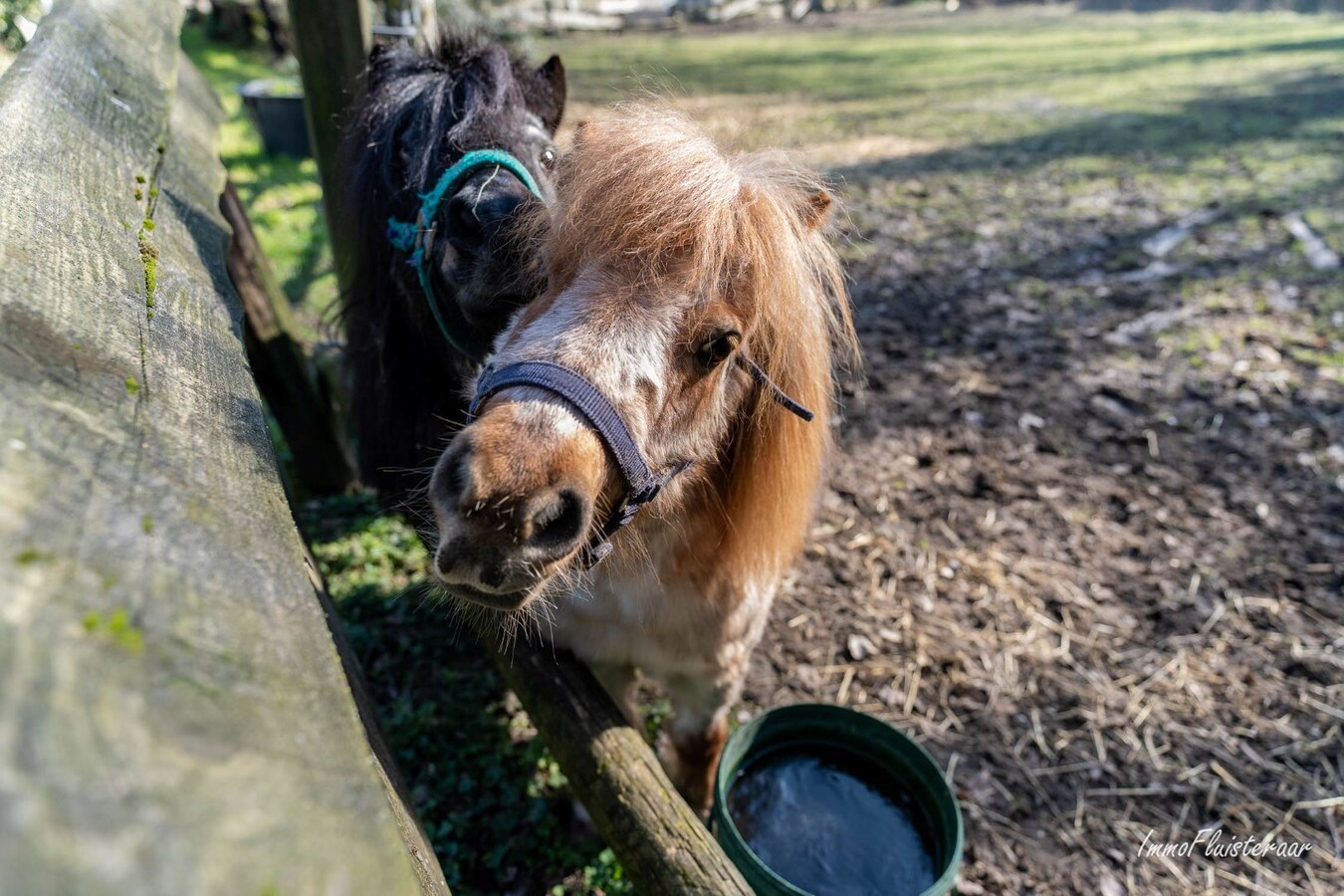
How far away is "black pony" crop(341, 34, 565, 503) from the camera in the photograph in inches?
82.8

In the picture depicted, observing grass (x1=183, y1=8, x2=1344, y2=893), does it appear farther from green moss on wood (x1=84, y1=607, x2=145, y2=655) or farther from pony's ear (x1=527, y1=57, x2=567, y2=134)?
green moss on wood (x1=84, y1=607, x2=145, y2=655)

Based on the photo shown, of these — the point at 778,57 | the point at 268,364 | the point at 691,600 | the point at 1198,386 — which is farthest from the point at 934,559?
the point at 778,57

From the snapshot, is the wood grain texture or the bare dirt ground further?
the bare dirt ground

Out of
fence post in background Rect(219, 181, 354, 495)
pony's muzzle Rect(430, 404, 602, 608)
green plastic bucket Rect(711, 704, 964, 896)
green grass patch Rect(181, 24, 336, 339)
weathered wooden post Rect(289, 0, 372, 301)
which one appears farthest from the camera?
green grass patch Rect(181, 24, 336, 339)

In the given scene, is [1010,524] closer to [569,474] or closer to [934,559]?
[934,559]

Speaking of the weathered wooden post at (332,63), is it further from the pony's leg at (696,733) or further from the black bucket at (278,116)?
the black bucket at (278,116)

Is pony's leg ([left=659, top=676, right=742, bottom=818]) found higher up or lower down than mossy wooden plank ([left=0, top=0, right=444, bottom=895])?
lower down

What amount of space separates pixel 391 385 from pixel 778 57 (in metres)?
16.6

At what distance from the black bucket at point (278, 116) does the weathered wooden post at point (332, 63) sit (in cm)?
531

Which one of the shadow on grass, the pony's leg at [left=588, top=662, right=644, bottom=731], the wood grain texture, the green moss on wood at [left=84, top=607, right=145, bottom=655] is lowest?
the shadow on grass

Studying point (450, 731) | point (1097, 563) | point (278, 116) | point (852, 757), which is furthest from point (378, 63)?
point (278, 116)

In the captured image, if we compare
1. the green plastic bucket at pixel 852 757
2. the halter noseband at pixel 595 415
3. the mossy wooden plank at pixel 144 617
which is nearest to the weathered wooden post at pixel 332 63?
the halter noseband at pixel 595 415

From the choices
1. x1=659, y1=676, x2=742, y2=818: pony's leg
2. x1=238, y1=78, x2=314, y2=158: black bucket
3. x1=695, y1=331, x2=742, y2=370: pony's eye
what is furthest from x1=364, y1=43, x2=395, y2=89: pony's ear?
x1=238, y1=78, x2=314, y2=158: black bucket

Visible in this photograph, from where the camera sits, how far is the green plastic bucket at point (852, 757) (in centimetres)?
225
